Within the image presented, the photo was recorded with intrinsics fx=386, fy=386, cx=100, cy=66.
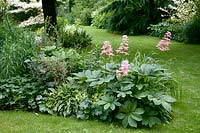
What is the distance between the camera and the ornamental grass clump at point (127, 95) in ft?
16.5

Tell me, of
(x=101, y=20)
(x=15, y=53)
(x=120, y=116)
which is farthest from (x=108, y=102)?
(x=101, y=20)

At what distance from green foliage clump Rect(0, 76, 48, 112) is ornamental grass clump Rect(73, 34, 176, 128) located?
587 millimetres

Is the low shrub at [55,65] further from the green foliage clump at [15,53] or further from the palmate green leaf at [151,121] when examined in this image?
the palmate green leaf at [151,121]

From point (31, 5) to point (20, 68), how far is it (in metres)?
10.9

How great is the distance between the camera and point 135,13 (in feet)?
54.3

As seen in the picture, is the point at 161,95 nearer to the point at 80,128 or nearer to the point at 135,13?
the point at 80,128

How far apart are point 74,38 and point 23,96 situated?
5.75 meters

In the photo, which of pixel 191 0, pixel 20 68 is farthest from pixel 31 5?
pixel 20 68

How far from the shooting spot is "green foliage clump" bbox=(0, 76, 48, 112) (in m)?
5.60

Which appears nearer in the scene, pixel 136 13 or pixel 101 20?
pixel 136 13

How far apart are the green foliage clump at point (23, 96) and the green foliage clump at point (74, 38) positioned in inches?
201

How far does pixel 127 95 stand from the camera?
5199 mm

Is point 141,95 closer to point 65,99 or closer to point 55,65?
point 65,99

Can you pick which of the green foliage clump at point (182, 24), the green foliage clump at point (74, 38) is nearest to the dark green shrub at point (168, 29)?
the green foliage clump at point (182, 24)
